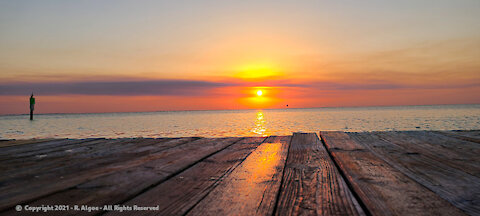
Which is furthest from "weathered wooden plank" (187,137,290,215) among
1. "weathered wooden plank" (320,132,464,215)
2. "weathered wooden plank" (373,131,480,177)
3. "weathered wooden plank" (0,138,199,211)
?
"weathered wooden plank" (373,131,480,177)

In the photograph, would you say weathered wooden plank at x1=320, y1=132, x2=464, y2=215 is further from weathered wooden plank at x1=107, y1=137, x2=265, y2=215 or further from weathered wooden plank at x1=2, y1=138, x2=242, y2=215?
weathered wooden plank at x1=2, y1=138, x2=242, y2=215

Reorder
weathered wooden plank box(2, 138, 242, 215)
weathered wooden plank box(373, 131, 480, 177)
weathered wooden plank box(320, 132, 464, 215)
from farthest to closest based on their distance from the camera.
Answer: weathered wooden plank box(373, 131, 480, 177) → weathered wooden plank box(2, 138, 242, 215) → weathered wooden plank box(320, 132, 464, 215)

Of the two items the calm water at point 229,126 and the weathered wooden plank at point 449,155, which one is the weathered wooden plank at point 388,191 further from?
the calm water at point 229,126

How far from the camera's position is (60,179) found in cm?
173

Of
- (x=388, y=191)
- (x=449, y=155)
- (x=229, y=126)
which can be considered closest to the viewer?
(x=388, y=191)

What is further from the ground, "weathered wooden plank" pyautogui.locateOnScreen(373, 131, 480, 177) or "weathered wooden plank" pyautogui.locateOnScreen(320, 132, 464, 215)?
"weathered wooden plank" pyautogui.locateOnScreen(373, 131, 480, 177)

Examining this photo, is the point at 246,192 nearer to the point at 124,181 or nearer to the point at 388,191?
the point at 388,191

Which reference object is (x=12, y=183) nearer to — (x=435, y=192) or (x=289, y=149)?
(x=289, y=149)

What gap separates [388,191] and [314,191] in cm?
36

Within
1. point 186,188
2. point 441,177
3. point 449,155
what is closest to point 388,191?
point 441,177

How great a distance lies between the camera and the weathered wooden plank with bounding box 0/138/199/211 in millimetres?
Answer: 1395

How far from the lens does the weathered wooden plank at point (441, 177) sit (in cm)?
118

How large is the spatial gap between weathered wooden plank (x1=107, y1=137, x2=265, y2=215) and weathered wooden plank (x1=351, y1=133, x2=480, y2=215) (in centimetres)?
116

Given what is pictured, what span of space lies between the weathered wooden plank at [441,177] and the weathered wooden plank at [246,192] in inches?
31.6
